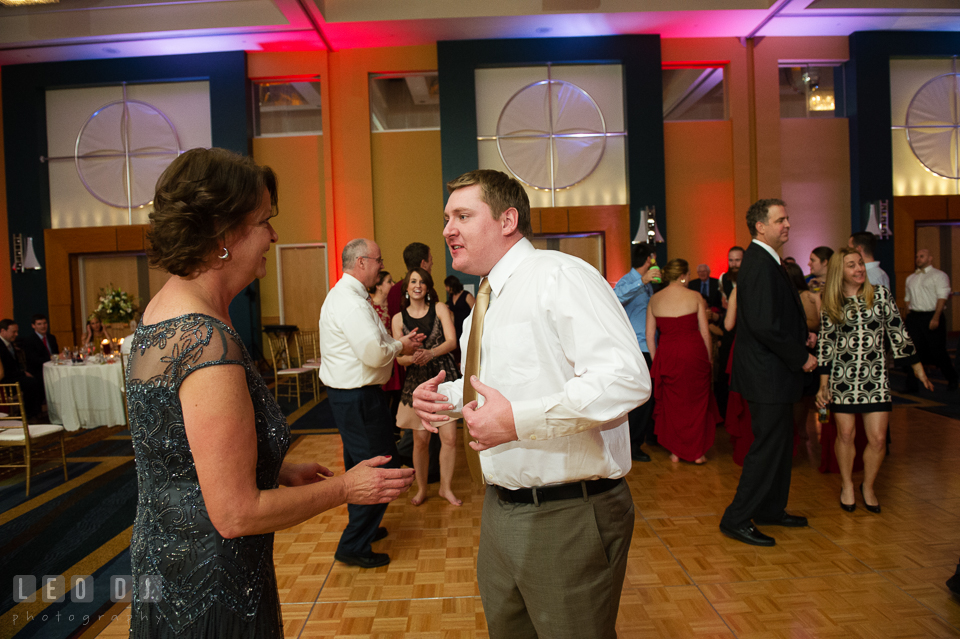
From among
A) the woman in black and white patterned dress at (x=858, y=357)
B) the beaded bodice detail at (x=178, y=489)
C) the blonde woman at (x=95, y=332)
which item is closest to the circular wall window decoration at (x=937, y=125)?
the woman in black and white patterned dress at (x=858, y=357)

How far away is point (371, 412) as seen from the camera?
3.12 m

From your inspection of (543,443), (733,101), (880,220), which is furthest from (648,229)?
(543,443)

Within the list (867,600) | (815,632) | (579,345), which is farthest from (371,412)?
(867,600)

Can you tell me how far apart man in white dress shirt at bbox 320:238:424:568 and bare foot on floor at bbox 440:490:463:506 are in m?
0.87

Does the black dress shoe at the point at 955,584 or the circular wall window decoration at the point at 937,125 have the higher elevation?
the circular wall window decoration at the point at 937,125

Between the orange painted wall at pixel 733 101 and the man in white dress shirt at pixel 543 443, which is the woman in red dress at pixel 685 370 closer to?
the man in white dress shirt at pixel 543 443

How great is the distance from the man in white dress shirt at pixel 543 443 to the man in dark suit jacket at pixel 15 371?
721 cm

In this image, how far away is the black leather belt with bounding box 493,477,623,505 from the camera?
54.8 inches

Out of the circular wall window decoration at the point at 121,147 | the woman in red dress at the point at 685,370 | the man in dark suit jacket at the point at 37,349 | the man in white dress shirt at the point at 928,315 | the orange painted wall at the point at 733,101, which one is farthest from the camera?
the circular wall window decoration at the point at 121,147

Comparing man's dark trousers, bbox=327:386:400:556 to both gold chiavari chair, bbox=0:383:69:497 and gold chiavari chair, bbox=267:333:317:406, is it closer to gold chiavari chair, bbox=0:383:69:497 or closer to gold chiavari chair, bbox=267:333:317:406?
gold chiavari chair, bbox=0:383:69:497

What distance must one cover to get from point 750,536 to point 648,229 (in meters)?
6.97

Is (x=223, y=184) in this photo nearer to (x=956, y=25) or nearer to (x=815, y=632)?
(x=815, y=632)

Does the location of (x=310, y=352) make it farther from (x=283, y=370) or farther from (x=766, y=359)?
(x=766, y=359)

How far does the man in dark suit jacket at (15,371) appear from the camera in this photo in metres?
6.65
